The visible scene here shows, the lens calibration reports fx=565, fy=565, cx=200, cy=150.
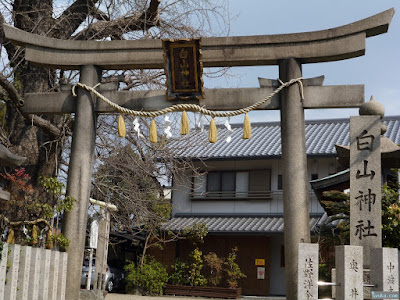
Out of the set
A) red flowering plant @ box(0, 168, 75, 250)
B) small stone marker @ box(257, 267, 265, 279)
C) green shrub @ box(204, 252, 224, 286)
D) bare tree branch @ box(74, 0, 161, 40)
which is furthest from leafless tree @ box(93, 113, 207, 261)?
small stone marker @ box(257, 267, 265, 279)

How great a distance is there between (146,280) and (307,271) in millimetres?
17380

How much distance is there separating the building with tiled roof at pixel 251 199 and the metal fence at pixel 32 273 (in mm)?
15141

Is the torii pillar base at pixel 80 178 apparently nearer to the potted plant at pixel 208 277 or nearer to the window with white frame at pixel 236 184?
the potted plant at pixel 208 277

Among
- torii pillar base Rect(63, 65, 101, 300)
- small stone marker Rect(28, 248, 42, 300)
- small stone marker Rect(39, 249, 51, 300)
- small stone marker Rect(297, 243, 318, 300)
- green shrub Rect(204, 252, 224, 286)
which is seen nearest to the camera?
small stone marker Rect(297, 243, 318, 300)

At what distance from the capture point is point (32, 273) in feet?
28.3

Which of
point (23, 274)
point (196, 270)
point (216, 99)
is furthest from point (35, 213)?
point (196, 270)

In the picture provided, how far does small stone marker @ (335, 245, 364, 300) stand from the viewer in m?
8.16

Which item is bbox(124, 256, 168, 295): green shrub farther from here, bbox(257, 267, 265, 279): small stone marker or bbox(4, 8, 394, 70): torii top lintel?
bbox(4, 8, 394, 70): torii top lintel

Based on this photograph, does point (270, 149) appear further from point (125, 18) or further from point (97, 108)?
point (97, 108)

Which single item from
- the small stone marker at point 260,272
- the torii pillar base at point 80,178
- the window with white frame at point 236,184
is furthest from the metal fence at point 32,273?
the window with white frame at point 236,184

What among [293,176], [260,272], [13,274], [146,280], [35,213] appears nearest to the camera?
[13,274]

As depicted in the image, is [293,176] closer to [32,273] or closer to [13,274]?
[32,273]

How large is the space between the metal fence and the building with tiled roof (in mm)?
15141

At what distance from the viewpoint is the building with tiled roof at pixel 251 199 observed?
2567cm
